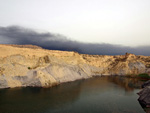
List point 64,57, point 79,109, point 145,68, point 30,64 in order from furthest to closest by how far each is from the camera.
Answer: point 145,68, point 64,57, point 30,64, point 79,109

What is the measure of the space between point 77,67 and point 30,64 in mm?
21760

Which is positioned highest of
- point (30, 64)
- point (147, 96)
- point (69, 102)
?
point (30, 64)

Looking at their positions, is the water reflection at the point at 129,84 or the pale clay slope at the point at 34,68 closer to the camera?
the pale clay slope at the point at 34,68

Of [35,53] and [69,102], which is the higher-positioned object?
[35,53]

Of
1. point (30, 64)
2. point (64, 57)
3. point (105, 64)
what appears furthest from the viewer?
point (105, 64)

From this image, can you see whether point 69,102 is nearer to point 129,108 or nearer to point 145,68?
point 129,108

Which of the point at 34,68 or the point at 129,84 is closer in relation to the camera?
the point at 34,68

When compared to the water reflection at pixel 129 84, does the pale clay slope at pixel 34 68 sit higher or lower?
higher

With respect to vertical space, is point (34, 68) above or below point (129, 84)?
above

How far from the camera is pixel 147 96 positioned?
82.1 ft

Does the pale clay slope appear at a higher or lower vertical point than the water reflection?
higher

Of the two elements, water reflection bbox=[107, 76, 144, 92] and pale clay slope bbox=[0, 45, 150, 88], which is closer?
pale clay slope bbox=[0, 45, 150, 88]

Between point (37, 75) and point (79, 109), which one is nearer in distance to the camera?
point (79, 109)

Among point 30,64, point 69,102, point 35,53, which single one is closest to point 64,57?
point 35,53
